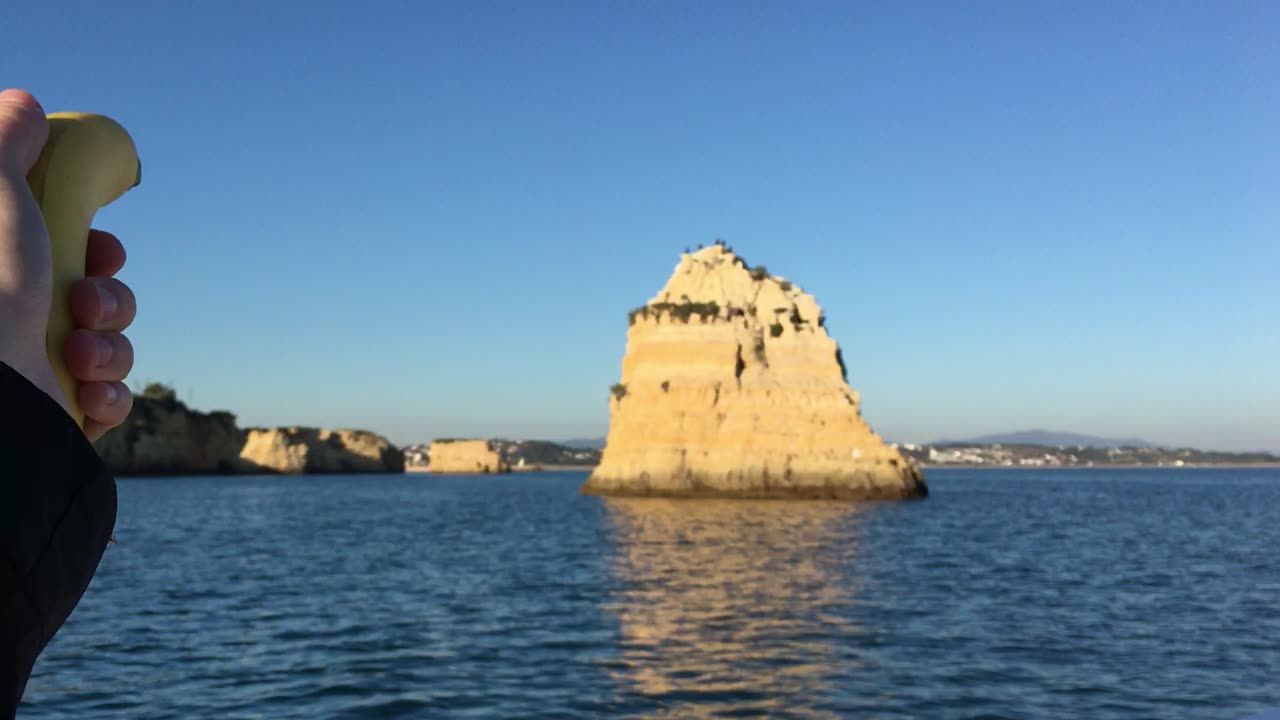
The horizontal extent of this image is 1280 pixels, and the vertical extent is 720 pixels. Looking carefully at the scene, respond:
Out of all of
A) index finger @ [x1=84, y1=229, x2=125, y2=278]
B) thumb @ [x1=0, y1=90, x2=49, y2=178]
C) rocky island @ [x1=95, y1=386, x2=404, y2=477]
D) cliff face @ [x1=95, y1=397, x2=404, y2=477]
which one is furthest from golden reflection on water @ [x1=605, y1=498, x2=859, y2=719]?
rocky island @ [x1=95, y1=386, x2=404, y2=477]

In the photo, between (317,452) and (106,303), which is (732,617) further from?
(317,452)

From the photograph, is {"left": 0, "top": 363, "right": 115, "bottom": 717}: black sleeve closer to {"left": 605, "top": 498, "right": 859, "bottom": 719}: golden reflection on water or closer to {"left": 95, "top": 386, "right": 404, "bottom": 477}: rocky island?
{"left": 605, "top": 498, "right": 859, "bottom": 719}: golden reflection on water

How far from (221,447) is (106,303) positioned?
14677cm

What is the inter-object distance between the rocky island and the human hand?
380 ft

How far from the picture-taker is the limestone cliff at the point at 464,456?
627ft

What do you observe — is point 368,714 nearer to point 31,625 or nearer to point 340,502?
point 31,625

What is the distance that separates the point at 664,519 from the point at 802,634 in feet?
93.6

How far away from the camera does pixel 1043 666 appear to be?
46.2 ft

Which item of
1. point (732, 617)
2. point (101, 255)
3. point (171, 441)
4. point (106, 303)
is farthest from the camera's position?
point (171, 441)

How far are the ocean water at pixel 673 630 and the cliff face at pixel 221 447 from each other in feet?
281

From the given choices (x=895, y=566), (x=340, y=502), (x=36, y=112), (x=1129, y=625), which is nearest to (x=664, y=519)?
(x=895, y=566)

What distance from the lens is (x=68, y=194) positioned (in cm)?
144

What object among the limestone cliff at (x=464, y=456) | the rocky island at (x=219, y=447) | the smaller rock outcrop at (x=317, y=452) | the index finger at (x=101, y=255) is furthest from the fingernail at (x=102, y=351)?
the limestone cliff at (x=464, y=456)

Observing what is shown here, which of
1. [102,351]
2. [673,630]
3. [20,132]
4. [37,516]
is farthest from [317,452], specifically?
[37,516]
